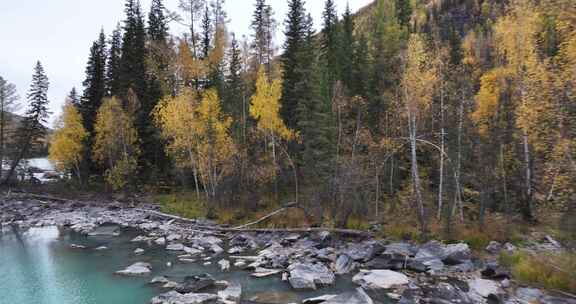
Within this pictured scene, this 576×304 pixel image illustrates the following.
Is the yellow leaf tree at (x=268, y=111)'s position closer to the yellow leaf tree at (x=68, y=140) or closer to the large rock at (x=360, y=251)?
the large rock at (x=360, y=251)

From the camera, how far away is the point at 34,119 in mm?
37875

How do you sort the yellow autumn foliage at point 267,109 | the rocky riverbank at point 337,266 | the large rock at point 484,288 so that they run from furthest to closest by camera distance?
1. the yellow autumn foliage at point 267,109
2. the rocky riverbank at point 337,266
3. the large rock at point 484,288

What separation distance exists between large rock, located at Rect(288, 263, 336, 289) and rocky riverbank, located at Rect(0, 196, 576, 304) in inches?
1.3

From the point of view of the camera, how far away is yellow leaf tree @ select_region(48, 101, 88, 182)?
3409cm

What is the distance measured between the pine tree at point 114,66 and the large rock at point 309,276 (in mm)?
29316

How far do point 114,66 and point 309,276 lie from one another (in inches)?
1423

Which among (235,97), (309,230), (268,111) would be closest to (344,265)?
(309,230)

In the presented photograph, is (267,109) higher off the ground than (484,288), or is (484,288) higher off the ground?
(267,109)

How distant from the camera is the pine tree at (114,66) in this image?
1512 inches

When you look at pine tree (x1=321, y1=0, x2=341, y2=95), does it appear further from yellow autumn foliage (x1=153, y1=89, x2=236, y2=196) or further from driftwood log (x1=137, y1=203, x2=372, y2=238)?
driftwood log (x1=137, y1=203, x2=372, y2=238)

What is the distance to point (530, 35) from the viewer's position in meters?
17.0

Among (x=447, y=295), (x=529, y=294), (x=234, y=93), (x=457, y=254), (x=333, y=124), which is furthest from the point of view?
(x=234, y=93)

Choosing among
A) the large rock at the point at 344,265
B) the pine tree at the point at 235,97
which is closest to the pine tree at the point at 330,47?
the pine tree at the point at 235,97

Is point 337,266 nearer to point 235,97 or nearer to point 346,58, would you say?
point 235,97
